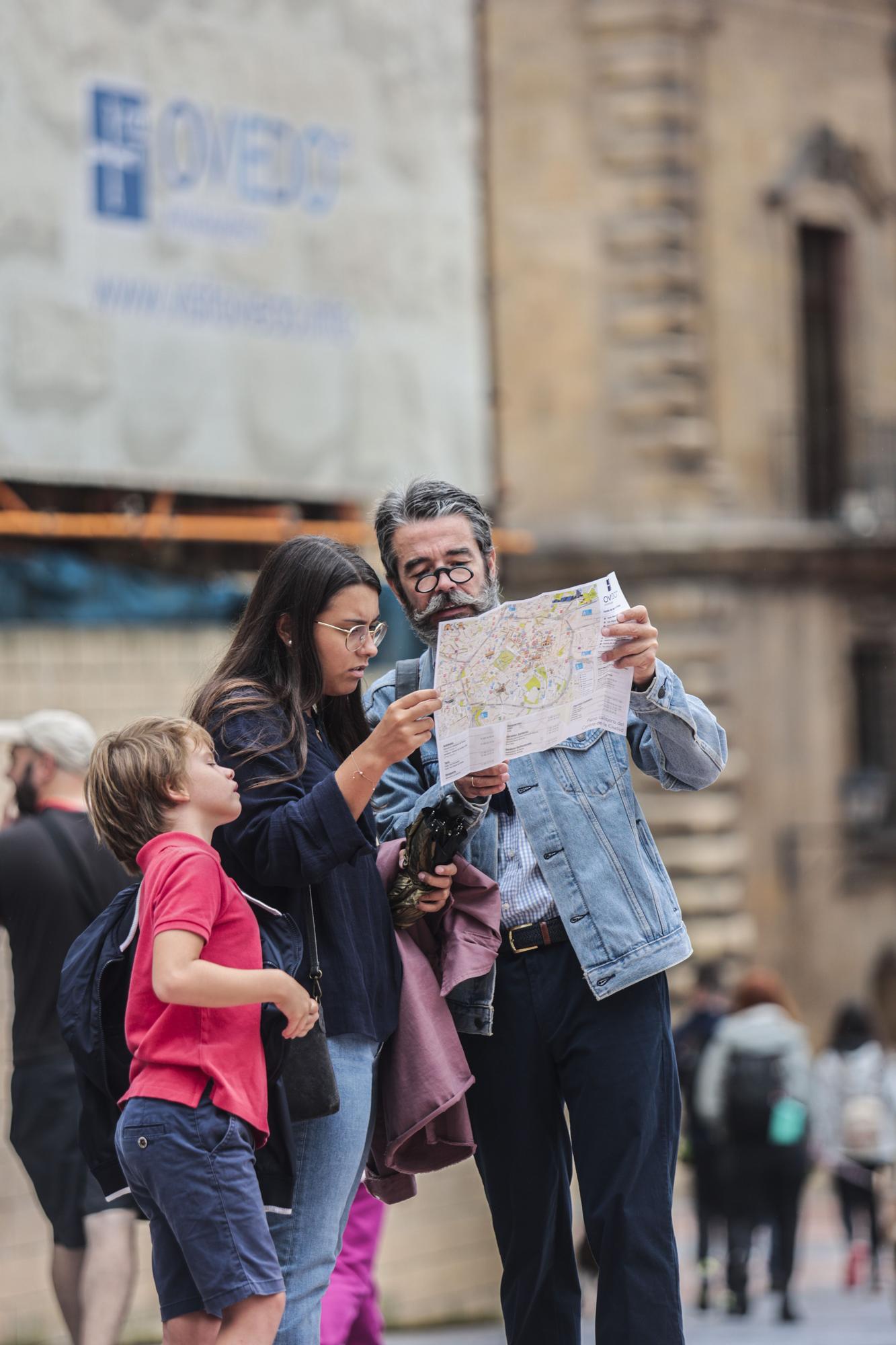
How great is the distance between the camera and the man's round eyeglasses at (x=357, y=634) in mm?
4016

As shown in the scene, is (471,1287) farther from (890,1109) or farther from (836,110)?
(836,110)

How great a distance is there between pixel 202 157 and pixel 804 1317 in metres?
6.84

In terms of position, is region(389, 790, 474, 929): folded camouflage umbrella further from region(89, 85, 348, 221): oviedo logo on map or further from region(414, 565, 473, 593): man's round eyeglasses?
region(89, 85, 348, 221): oviedo logo on map

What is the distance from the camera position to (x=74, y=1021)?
157 inches

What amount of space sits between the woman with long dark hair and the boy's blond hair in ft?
0.41

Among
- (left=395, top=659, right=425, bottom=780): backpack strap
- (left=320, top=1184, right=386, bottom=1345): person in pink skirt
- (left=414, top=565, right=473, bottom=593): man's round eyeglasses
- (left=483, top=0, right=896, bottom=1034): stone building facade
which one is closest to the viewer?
(left=414, top=565, right=473, bottom=593): man's round eyeglasses

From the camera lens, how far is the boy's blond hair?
385 cm

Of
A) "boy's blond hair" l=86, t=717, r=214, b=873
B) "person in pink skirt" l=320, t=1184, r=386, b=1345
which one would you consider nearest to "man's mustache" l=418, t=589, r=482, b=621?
"boy's blond hair" l=86, t=717, r=214, b=873

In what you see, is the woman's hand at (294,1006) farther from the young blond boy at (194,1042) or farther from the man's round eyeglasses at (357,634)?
the man's round eyeglasses at (357,634)

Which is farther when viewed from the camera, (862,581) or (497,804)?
(862,581)

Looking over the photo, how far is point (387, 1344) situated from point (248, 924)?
18.5ft

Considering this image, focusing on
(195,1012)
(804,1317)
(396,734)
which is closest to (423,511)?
(396,734)

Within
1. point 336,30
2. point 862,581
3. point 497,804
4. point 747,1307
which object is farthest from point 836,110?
point 497,804

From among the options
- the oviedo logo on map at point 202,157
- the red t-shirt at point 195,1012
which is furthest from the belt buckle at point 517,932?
the oviedo logo on map at point 202,157
